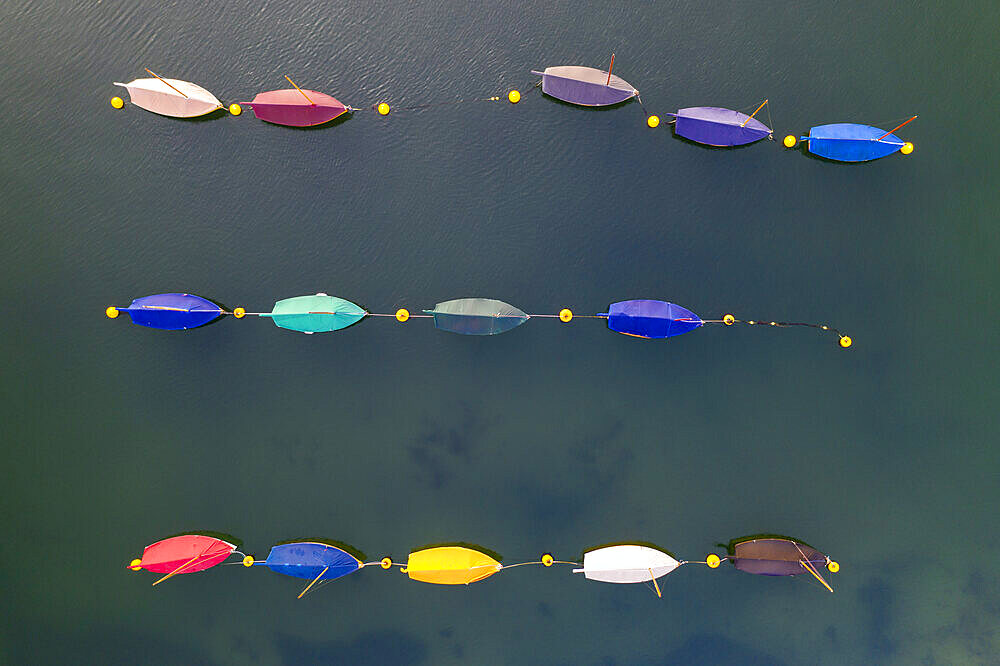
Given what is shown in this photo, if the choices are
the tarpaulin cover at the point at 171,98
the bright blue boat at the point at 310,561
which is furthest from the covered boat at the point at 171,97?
the bright blue boat at the point at 310,561

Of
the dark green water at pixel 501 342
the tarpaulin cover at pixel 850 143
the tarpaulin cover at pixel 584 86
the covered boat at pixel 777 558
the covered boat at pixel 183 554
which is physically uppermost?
the tarpaulin cover at pixel 584 86

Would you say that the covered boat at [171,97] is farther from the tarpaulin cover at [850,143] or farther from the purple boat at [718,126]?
the tarpaulin cover at [850,143]

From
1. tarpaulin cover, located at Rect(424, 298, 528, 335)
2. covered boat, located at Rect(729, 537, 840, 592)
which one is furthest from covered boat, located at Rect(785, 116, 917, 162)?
covered boat, located at Rect(729, 537, 840, 592)

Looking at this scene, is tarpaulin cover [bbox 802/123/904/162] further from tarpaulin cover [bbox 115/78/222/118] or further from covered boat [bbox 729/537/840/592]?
tarpaulin cover [bbox 115/78/222/118]

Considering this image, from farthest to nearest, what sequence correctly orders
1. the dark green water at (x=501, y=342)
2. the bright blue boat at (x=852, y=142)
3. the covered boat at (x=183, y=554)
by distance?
the dark green water at (x=501, y=342) → the covered boat at (x=183, y=554) → the bright blue boat at (x=852, y=142)

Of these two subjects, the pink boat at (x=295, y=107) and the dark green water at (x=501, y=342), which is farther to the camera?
the dark green water at (x=501, y=342)

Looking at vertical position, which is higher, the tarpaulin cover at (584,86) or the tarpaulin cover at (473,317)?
the tarpaulin cover at (584,86)

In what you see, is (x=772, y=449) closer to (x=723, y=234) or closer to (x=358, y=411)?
(x=723, y=234)

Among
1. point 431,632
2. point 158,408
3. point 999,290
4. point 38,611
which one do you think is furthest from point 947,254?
point 38,611

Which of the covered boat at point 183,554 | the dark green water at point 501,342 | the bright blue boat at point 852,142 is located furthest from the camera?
the dark green water at point 501,342
